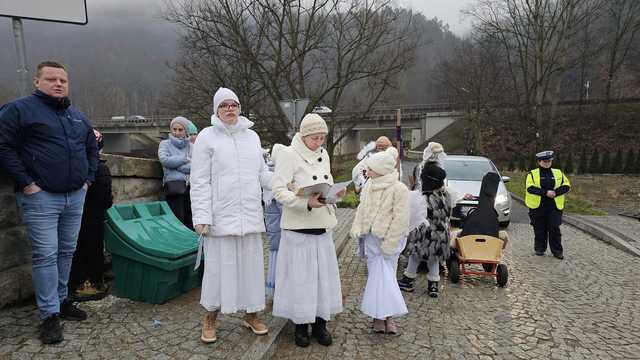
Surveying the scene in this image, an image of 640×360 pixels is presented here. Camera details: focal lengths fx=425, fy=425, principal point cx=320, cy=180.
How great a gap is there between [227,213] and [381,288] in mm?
1594

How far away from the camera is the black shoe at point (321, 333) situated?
150 inches

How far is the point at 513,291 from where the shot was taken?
5.42 m

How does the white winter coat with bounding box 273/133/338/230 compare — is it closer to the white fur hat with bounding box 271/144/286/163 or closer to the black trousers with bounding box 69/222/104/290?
the white fur hat with bounding box 271/144/286/163

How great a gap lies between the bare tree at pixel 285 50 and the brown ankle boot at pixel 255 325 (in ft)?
52.5

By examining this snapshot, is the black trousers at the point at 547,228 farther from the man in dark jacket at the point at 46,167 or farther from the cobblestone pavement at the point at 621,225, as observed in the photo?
the man in dark jacket at the point at 46,167

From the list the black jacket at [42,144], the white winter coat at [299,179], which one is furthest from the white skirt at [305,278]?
the black jacket at [42,144]

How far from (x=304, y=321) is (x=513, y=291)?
318 cm

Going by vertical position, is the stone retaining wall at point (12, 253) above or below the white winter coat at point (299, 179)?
below

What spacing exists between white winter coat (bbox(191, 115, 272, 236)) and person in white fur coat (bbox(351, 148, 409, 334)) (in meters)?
1.12

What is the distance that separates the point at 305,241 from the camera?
3.60 m

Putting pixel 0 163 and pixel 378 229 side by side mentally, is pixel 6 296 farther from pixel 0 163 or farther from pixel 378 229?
pixel 378 229

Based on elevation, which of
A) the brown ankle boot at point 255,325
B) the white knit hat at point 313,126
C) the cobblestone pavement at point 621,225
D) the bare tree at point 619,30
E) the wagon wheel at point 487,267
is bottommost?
the cobblestone pavement at point 621,225

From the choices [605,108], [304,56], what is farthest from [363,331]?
[605,108]

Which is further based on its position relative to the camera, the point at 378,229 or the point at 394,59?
the point at 394,59
